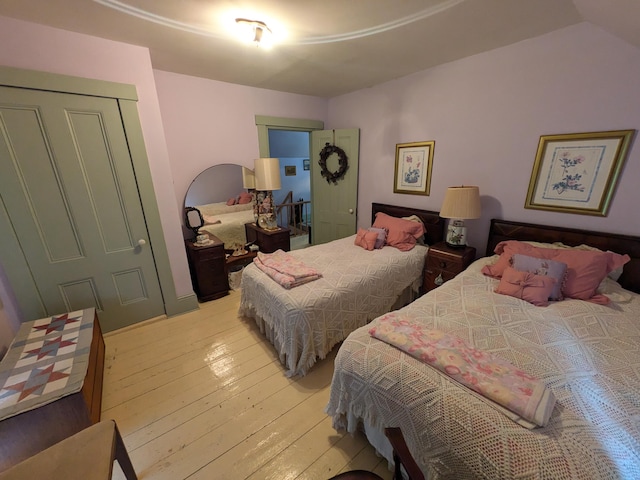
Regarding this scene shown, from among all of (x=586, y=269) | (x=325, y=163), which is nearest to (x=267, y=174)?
(x=325, y=163)

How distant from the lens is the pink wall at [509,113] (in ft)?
5.69

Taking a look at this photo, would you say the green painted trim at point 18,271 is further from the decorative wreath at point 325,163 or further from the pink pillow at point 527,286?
the pink pillow at point 527,286

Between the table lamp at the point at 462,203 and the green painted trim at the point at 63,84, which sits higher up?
the green painted trim at the point at 63,84

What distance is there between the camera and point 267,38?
1.88 m

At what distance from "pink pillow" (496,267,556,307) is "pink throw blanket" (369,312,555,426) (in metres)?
0.72

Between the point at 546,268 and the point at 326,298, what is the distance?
1.55m

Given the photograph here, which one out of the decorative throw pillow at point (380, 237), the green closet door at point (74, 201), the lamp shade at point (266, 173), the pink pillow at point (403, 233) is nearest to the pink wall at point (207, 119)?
the lamp shade at point (266, 173)

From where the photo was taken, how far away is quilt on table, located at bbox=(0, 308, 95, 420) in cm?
124

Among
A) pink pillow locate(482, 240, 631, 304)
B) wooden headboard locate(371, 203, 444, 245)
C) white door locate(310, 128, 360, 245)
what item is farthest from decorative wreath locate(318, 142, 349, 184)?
pink pillow locate(482, 240, 631, 304)

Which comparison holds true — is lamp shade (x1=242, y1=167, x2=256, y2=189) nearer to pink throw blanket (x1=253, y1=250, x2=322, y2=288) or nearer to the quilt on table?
pink throw blanket (x1=253, y1=250, x2=322, y2=288)

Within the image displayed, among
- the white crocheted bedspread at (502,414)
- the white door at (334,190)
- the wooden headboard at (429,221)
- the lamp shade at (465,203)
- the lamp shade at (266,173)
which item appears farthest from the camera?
the white door at (334,190)

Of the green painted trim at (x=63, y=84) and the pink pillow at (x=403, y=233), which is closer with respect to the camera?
the green painted trim at (x=63, y=84)

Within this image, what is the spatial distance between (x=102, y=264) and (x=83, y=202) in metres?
0.54

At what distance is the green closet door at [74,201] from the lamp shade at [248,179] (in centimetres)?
132
